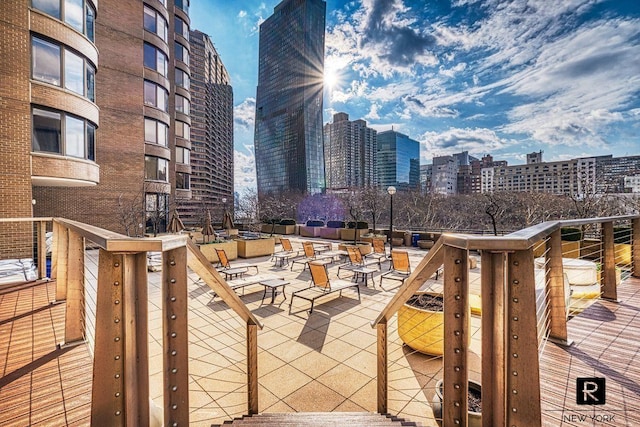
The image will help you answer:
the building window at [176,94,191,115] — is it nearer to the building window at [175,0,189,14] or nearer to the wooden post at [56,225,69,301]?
the building window at [175,0,189,14]

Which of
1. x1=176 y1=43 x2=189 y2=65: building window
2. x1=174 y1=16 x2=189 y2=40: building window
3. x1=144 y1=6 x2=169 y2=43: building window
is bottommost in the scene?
x1=144 y1=6 x2=169 y2=43: building window

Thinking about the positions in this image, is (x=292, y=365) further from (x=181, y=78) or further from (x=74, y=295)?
(x=181, y=78)

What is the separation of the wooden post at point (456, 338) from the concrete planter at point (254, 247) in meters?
13.4

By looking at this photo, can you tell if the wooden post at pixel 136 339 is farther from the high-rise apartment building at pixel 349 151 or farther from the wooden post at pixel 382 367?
the high-rise apartment building at pixel 349 151

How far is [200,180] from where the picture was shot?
286ft

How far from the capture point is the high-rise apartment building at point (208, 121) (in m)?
85.8

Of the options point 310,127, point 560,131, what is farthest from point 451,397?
point 310,127

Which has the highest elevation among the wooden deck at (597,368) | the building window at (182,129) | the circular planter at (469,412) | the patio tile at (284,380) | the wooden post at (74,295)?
the building window at (182,129)

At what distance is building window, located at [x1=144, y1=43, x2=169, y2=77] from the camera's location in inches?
858

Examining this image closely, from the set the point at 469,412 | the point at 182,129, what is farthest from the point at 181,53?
the point at 469,412

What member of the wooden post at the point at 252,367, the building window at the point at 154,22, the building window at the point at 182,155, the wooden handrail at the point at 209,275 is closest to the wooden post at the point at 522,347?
the wooden handrail at the point at 209,275

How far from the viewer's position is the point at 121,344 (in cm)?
129

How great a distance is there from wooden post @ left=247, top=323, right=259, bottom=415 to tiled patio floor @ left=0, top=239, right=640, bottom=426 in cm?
68

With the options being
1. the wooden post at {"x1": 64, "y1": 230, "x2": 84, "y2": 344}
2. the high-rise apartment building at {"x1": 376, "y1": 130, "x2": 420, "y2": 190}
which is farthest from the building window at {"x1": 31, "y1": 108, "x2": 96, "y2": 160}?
the high-rise apartment building at {"x1": 376, "y1": 130, "x2": 420, "y2": 190}
